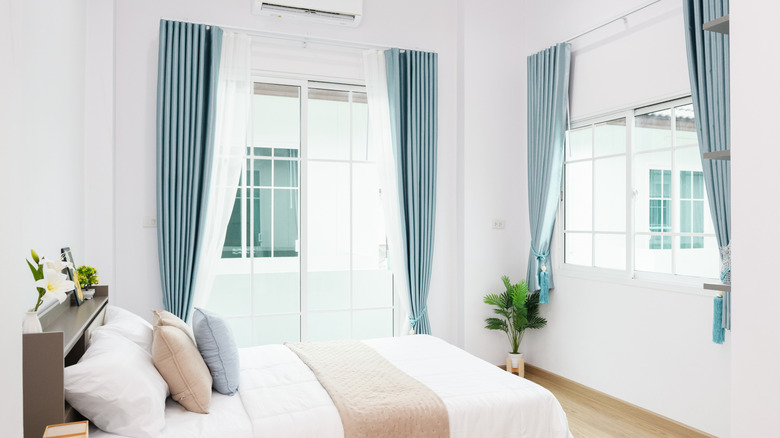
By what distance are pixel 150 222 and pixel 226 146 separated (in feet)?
2.52

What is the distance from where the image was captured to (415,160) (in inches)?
169

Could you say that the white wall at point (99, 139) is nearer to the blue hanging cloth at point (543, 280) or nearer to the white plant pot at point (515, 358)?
the white plant pot at point (515, 358)

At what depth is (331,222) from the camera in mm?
4262

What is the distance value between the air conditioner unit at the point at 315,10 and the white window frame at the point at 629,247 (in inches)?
77.0

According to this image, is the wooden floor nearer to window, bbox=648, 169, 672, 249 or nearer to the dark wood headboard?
window, bbox=648, 169, 672, 249

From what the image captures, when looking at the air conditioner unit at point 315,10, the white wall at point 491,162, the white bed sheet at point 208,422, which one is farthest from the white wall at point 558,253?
the white bed sheet at point 208,422

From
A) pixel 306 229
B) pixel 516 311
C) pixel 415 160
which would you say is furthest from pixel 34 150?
pixel 516 311

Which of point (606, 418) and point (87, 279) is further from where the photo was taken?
point (606, 418)

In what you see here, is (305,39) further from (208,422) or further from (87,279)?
(208,422)

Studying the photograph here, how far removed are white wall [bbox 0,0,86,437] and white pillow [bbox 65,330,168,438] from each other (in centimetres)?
29

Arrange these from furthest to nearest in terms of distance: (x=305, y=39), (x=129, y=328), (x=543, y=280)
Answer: (x=543, y=280) → (x=305, y=39) → (x=129, y=328)

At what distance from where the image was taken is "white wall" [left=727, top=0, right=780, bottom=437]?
1153 millimetres

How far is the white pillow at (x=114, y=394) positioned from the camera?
1741 mm

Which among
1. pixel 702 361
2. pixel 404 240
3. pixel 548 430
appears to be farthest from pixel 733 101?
pixel 404 240
